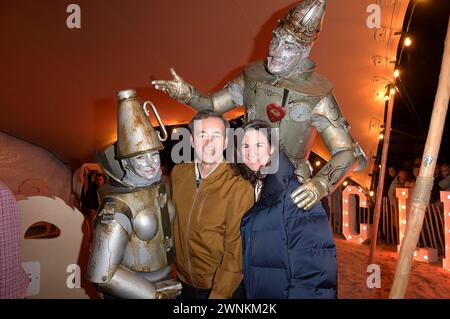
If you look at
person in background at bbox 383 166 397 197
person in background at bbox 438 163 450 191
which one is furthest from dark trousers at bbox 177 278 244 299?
person in background at bbox 383 166 397 197

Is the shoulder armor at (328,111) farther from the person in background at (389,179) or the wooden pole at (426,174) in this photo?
the person in background at (389,179)

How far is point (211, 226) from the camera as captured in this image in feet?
6.26

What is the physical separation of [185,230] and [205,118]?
63cm

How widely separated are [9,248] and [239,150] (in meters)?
1.23

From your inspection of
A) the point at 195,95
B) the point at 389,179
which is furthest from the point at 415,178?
the point at 195,95

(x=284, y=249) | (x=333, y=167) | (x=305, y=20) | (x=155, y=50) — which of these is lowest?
(x=284, y=249)

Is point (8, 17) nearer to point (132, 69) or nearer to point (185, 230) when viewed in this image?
point (132, 69)

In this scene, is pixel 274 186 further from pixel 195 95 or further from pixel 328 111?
pixel 195 95

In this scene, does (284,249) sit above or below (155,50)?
below

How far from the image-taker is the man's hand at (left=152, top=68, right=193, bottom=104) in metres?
2.25

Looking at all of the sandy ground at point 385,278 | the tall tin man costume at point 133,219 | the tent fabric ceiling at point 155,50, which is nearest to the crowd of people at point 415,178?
the tent fabric ceiling at point 155,50

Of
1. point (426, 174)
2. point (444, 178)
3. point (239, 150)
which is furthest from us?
point (444, 178)
